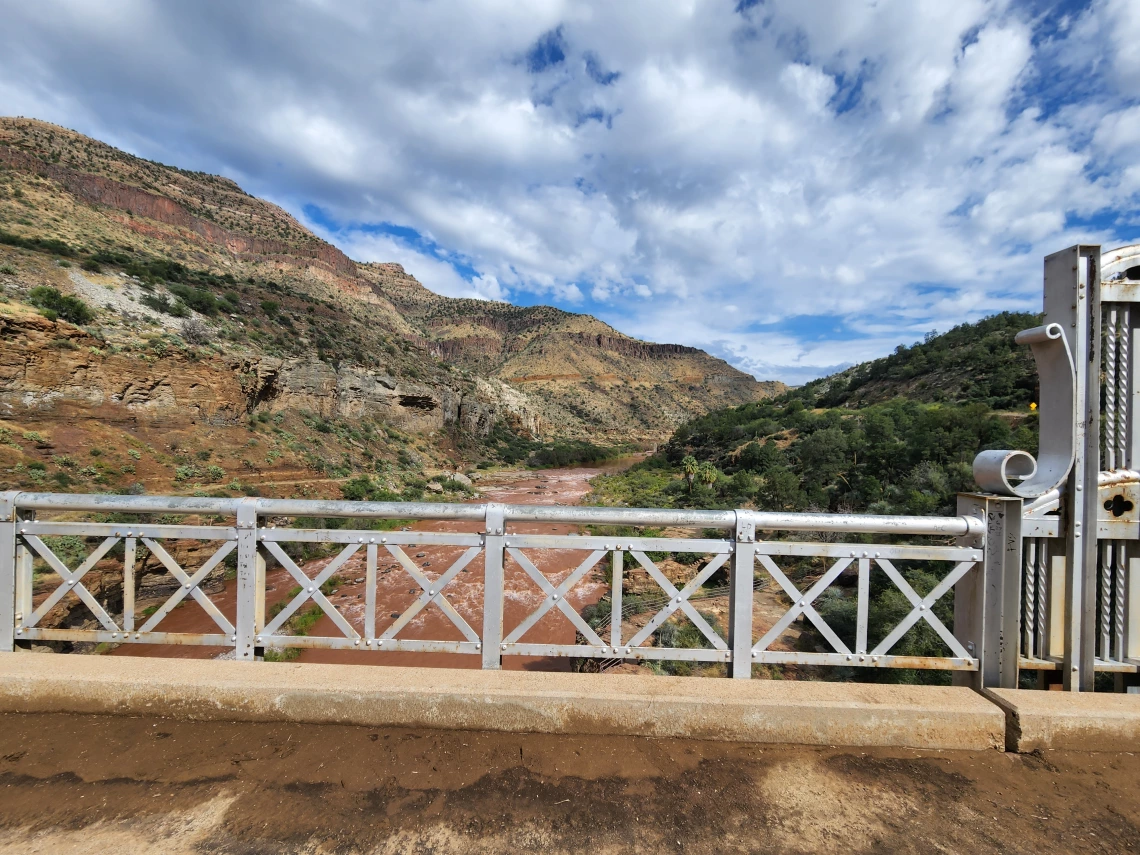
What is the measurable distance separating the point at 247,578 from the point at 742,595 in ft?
8.75

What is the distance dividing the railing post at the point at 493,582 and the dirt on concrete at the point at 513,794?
1.41 feet

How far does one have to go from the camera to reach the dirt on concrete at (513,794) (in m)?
1.75

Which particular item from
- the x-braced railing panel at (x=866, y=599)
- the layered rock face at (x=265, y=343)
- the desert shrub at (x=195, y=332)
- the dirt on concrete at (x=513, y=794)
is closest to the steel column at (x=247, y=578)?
the dirt on concrete at (x=513, y=794)

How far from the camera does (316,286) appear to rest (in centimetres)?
6719

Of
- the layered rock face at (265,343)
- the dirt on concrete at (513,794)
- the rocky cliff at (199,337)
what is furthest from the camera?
the layered rock face at (265,343)

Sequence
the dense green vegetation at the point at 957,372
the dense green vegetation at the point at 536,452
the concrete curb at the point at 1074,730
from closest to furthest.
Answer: the concrete curb at the point at 1074,730
the dense green vegetation at the point at 957,372
the dense green vegetation at the point at 536,452

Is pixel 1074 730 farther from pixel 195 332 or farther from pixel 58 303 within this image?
pixel 195 332

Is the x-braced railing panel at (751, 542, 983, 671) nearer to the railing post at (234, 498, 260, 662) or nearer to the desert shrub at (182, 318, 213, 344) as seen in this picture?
the railing post at (234, 498, 260, 662)

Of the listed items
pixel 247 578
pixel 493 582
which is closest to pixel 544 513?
pixel 493 582

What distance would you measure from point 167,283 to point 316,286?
41809 millimetres

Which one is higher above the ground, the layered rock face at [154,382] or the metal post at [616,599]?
the layered rock face at [154,382]

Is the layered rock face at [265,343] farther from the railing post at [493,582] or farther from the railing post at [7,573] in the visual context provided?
the railing post at [493,582]

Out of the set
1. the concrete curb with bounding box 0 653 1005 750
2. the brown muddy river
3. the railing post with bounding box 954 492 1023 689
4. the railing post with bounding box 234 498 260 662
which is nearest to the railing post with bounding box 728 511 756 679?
the concrete curb with bounding box 0 653 1005 750

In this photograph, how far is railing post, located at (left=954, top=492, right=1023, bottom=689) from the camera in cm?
253
